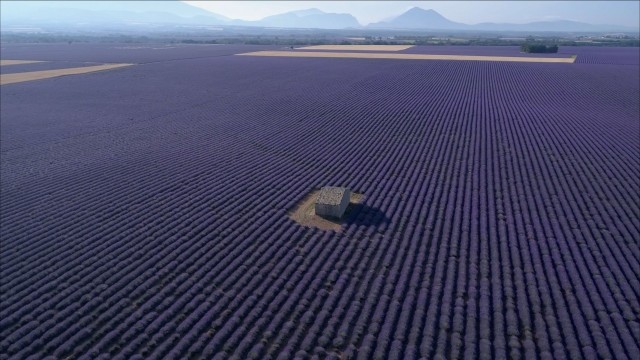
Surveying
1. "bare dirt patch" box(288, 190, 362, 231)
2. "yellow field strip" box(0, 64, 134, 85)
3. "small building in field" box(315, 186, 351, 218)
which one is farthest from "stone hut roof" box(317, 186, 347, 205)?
"yellow field strip" box(0, 64, 134, 85)

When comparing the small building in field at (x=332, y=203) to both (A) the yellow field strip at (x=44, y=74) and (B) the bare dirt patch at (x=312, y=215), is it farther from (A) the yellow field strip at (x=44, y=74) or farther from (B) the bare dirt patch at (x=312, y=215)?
(A) the yellow field strip at (x=44, y=74)

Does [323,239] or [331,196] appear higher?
[331,196]

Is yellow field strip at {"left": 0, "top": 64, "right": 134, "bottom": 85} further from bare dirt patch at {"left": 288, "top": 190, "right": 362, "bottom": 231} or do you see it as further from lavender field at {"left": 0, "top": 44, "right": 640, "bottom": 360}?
bare dirt patch at {"left": 288, "top": 190, "right": 362, "bottom": 231}

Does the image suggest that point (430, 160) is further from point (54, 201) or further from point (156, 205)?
point (54, 201)

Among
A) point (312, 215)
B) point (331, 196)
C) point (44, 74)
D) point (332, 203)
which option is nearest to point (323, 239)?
point (332, 203)

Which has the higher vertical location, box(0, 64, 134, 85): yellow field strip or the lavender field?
box(0, 64, 134, 85): yellow field strip

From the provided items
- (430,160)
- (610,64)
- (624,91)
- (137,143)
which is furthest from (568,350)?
(610,64)

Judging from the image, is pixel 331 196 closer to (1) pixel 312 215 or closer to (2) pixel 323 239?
(1) pixel 312 215
